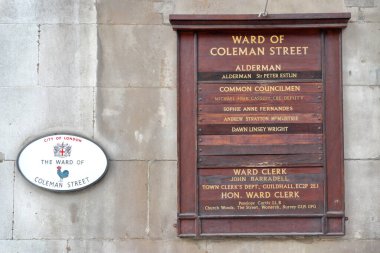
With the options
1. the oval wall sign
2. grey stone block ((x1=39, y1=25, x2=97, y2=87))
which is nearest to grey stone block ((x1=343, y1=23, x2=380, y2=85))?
grey stone block ((x1=39, y1=25, x2=97, y2=87))

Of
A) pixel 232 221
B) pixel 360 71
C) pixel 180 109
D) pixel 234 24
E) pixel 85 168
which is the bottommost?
pixel 232 221

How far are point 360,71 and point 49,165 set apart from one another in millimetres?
4456

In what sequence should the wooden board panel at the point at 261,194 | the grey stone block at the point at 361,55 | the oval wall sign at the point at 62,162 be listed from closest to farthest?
1. the oval wall sign at the point at 62,162
2. the wooden board panel at the point at 261,194
3. the grey stone block at the point at 361,55

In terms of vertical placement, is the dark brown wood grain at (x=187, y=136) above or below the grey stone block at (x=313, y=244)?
above

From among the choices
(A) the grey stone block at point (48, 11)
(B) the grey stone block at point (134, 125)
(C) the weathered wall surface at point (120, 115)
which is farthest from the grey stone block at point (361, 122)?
(A) the grey stone block at point (48, 11)

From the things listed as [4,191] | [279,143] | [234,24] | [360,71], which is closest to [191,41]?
[234,24]

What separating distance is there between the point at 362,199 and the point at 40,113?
15.0 ft

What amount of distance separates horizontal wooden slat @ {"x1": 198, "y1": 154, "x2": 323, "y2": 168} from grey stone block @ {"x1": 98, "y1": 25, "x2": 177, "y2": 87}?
1.18 metres

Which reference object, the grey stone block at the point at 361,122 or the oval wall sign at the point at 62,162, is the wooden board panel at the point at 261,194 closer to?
the grey stone block at the point at 361,122

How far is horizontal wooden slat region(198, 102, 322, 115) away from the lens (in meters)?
8.25

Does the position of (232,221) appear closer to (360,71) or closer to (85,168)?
(85,168)

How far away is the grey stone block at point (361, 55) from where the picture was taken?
27.3ft

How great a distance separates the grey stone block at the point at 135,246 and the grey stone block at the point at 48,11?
3.06 metres

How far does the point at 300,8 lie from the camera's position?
836cm
